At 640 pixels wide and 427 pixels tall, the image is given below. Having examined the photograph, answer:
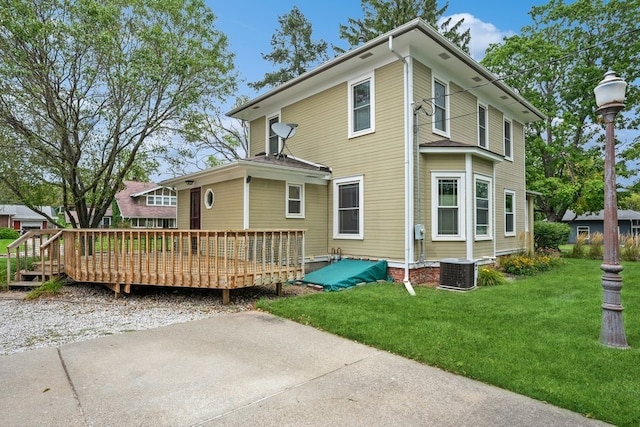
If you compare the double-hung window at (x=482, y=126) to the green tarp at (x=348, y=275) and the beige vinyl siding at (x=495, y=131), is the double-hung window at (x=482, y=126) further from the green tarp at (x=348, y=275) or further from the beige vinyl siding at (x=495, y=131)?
the green tarp at (x=348, y=275)

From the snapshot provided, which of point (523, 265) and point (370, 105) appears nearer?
point (370, 105)

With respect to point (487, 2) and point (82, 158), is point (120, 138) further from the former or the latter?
point (487, 2)

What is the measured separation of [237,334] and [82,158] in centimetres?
918

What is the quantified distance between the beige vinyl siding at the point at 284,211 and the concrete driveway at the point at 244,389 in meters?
4.87

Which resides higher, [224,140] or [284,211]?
[224,140]

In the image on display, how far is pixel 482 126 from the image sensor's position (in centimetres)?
1174

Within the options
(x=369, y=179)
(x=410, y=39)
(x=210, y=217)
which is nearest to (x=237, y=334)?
(x=369, y=179)

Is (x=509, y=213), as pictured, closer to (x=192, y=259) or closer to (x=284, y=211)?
(x=284, y=211)

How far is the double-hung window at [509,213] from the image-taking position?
12.3m

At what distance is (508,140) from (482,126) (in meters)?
2.35

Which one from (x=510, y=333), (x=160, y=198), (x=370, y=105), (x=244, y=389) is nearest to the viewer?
(x=244, y=389)

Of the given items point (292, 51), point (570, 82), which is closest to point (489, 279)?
point (570, 82)

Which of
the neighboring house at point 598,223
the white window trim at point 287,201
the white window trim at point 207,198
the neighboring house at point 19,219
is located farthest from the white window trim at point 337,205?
the neighboring house at point 19,219

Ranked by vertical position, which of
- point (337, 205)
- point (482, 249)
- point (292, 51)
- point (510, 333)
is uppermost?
point (292, 51)
